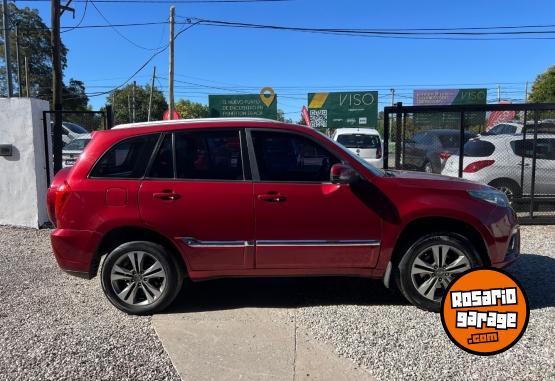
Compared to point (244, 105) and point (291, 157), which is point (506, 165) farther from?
point (244, 105)

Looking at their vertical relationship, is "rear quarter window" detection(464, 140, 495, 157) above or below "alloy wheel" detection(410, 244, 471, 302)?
above

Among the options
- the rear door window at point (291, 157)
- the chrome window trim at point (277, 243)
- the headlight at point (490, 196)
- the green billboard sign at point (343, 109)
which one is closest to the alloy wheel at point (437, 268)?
the chrome window trim at point (277, 243)

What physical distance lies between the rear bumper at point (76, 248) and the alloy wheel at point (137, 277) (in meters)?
0.25

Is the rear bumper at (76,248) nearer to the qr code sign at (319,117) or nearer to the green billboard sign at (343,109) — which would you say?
the green billboard sign at (343,109)

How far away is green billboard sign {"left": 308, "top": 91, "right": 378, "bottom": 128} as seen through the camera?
3284 cm

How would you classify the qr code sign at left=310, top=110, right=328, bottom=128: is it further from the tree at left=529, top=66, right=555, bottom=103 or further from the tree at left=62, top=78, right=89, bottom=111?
the tree at left=62, top=78, right=89, bottom=111

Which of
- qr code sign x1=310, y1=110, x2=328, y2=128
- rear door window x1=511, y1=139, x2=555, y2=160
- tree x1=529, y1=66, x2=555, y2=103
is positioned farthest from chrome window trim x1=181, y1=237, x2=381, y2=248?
tree x1=529, y1=66, x2=555, y2=103

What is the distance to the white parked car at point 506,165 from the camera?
28.1 feet

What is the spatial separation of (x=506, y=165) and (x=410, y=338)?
5.86 m

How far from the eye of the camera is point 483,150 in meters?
8.78

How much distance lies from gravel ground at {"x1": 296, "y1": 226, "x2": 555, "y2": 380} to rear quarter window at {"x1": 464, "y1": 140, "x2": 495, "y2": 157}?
3.63 m

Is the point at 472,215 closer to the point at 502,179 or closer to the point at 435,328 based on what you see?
the point at 435,328

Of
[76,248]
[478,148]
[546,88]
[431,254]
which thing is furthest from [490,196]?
[546,88]

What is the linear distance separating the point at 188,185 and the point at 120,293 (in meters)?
1.19
